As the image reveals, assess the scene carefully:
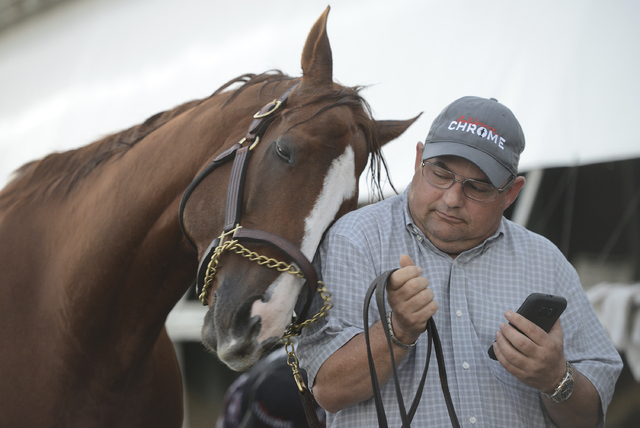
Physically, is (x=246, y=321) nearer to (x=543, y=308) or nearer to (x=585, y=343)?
(x=543, y=308)

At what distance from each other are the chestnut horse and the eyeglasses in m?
0.29

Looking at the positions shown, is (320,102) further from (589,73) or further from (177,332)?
(177,332)

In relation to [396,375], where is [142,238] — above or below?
above

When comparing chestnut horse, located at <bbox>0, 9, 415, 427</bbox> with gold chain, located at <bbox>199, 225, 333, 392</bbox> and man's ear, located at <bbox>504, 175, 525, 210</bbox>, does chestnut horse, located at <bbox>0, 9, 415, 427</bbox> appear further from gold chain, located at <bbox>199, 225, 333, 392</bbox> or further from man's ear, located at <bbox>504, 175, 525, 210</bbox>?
man's ear, located at <bbox>504, 175, 525, 210</bbox>

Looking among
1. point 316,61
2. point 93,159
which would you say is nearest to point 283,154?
point 316,61

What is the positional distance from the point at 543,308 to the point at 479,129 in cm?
48

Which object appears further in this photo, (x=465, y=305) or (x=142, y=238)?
(x=142, y=238)

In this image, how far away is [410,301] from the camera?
3.31 feet

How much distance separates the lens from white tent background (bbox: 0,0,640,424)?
277 centimetres

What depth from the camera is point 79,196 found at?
5.81ft

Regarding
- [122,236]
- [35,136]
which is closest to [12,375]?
[122,236]

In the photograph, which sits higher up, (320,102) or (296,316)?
(320,102)

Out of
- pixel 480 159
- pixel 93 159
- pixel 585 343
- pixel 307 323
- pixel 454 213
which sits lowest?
pixel 585 343

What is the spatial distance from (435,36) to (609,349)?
2815mm
